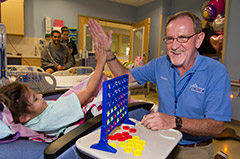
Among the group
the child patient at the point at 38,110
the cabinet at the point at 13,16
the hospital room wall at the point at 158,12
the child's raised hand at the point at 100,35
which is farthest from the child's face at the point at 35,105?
the hospital room wall at the point at 158,12

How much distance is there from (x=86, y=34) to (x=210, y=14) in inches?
145

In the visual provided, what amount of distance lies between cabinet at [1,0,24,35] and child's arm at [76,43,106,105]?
406 centimetres

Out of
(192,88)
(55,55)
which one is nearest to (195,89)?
(192,88)

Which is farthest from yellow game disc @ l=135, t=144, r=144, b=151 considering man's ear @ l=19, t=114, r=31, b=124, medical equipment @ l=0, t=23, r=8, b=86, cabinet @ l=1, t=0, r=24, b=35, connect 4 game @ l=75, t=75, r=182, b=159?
cabinet @ l=1, t=0, r=24, b=35

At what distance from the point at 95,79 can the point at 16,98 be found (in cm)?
53

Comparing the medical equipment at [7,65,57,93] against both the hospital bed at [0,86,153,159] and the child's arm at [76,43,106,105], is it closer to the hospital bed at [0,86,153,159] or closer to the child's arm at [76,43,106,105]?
the child's arm at [76,43,106,105]

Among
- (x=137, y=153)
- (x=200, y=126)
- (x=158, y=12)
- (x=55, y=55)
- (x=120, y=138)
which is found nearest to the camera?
(x=137, y=153)

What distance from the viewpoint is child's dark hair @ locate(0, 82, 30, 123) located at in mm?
911

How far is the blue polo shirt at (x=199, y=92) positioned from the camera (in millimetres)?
1015

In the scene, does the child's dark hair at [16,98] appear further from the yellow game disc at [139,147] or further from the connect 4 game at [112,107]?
the yellow game disc at [139,147]

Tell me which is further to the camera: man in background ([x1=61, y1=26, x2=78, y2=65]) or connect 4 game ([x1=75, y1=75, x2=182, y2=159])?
man in background ([x1=61, y1=26, x2=78, y2=65])

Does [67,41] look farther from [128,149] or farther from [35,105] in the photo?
[128,149]

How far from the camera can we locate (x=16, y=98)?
942 mm

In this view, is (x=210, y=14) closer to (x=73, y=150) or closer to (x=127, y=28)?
(x=73, y=150)
